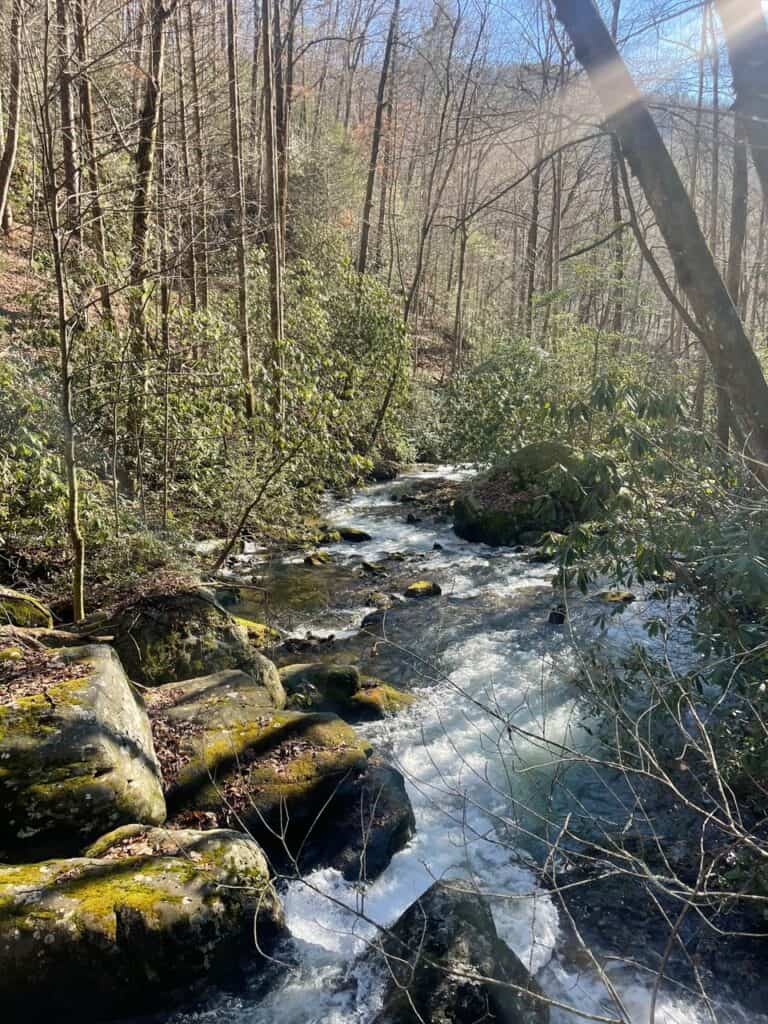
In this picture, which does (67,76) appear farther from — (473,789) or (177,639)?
(473,789)

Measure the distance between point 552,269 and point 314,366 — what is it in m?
13.2

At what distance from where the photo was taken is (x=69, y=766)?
387 cm

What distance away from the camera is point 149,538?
23.9 feet

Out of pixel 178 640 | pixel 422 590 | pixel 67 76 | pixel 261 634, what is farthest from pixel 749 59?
pixel 422 590

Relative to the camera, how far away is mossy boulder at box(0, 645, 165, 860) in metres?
3.73

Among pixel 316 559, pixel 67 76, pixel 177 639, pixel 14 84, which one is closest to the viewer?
pixel 67 76

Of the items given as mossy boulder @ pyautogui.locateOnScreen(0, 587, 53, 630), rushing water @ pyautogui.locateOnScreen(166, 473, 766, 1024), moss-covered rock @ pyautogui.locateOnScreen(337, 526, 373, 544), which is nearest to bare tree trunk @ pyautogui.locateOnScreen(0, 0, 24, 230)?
mossy boulder @ pyautogui.locateOnScreen(0, 587, 53, 630)

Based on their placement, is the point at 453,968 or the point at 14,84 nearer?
the point at 453,968

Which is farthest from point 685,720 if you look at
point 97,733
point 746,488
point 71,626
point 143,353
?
point 143,353

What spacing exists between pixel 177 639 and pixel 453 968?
12.9ft

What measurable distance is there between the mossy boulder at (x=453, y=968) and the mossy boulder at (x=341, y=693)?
8.57ft

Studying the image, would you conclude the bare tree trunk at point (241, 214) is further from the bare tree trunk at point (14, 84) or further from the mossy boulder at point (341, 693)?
the mossy boulder at point (341, 693)

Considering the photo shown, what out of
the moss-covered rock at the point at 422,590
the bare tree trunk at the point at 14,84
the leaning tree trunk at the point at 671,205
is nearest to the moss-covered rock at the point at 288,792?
the leaning tree trunk at the point at 671,205

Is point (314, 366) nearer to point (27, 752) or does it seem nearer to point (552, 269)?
point (27, 752)
